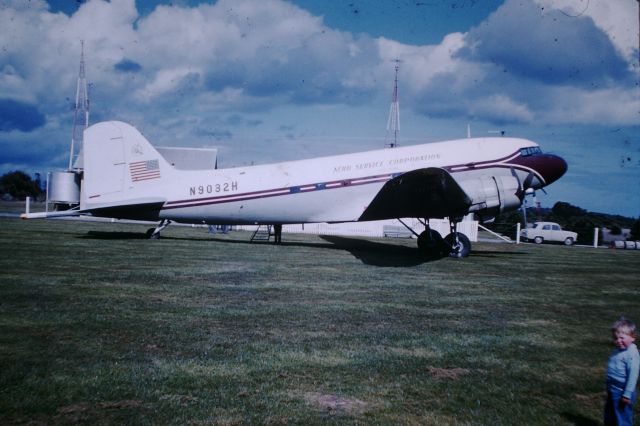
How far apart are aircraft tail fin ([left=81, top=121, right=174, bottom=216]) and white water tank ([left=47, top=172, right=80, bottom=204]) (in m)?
21.0

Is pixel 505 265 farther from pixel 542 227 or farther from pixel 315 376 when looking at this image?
pixel 542 227

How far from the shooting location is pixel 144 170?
16.2 meters

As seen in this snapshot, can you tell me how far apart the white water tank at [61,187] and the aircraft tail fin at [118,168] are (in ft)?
68.9

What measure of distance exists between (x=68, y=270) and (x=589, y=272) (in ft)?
42.7

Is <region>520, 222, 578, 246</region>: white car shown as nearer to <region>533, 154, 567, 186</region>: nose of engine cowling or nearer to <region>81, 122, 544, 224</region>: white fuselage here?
<region>533, 154, 567, 186</region>: nose of engine cowling

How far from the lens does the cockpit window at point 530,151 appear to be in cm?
1603

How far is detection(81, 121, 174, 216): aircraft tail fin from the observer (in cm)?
1584

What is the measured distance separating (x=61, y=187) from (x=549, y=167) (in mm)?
32124

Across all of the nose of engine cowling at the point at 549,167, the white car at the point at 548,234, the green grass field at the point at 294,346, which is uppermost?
the nose of engine cowling at the point at 549,167

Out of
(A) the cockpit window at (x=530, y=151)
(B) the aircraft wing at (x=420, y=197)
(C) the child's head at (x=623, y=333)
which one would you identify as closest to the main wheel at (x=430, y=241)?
(B) the aircraft wing at (x=420, y=197)

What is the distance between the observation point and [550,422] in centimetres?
351

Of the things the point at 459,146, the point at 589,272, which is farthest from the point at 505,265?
the point at 459,146

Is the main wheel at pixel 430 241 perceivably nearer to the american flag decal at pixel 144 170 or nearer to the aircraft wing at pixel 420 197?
the aircraft wing at pixel 420 197

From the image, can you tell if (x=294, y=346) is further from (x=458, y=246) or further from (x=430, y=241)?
(x=430, y=241)
